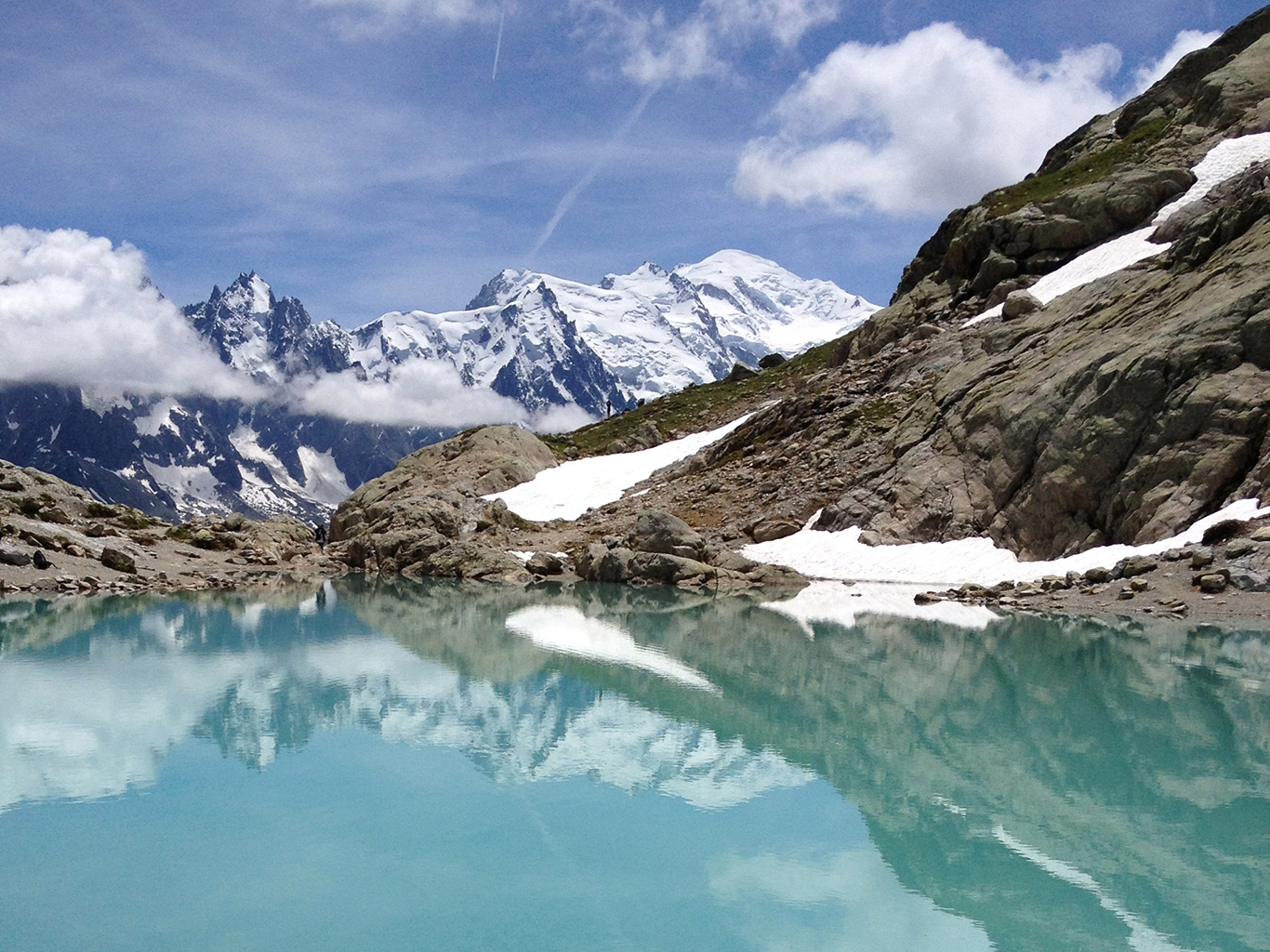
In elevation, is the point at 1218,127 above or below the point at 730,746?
above

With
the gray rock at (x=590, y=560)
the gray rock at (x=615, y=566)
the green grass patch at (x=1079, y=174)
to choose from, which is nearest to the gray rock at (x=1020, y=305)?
the green grass patch at (x=1079, y=174)

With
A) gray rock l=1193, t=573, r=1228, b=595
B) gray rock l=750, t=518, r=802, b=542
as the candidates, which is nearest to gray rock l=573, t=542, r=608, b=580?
gray rock l=750, t=518, r=802, b=542

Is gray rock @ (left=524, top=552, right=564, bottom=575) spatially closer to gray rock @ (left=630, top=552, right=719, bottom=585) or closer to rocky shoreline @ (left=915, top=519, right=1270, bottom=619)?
gray rock @ (left=630, top=552, right=719, bottom=585)

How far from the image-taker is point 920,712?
20.4 m

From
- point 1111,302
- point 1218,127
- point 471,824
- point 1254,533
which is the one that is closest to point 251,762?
point 471,824

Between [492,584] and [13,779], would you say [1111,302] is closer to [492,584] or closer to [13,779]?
[492,584]

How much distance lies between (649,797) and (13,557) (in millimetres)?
40802

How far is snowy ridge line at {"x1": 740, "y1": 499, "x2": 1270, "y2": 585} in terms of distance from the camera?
114 feet

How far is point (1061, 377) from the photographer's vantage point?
42719 mm

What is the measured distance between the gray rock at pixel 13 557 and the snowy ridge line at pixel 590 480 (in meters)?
33.0

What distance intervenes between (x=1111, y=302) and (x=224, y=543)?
180 feet

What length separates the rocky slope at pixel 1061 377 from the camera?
36312mm

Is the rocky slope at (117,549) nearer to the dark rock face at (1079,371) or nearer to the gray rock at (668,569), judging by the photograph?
the gray rock at (668,569)

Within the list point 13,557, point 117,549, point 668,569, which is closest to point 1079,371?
point 668,569
